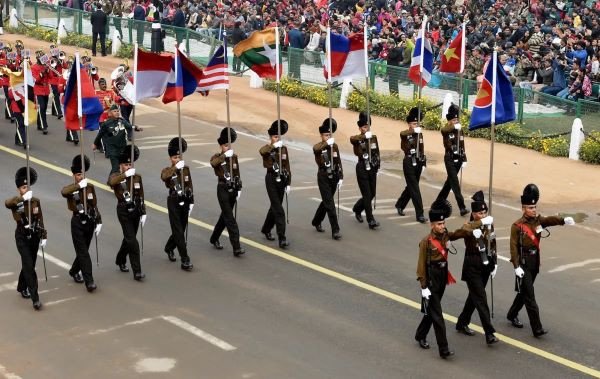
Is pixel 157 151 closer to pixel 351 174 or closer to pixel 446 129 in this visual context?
pixel 351 174

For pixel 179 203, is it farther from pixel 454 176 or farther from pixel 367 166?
pixel 454 176

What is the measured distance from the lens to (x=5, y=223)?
21141mm

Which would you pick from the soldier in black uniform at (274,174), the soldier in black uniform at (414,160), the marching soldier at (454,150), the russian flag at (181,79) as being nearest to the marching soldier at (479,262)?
the soldier in black uniform at (274,174)

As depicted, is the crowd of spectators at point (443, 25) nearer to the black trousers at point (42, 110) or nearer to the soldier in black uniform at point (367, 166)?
the black trousers at point (42, 110)

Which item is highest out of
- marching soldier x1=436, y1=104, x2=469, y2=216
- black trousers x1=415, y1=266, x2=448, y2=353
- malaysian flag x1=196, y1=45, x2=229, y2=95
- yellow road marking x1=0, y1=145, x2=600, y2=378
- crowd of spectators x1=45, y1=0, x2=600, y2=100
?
malaysian flag x1=196, y1=45, x2=229, y2=95

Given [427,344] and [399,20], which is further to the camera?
[399,20]

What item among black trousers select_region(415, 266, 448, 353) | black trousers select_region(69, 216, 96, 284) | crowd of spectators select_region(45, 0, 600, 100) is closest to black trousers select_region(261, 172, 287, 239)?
black trousers select_region(69, 216, 96, 284)

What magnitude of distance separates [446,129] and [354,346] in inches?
279

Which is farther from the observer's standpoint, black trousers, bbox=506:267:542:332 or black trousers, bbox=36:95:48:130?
black trousers, bbox=36:95:48:130

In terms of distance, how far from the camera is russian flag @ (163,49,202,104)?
19453 millimetres

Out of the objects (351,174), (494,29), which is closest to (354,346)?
(351,174)

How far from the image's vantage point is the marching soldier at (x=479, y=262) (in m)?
15.5

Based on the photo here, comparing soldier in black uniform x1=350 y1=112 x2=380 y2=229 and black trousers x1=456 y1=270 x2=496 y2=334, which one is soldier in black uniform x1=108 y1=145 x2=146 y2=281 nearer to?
soldier in black uniform x1=350 y1=112 x2=380 y2=229

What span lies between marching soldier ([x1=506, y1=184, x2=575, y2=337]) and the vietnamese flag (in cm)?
649
